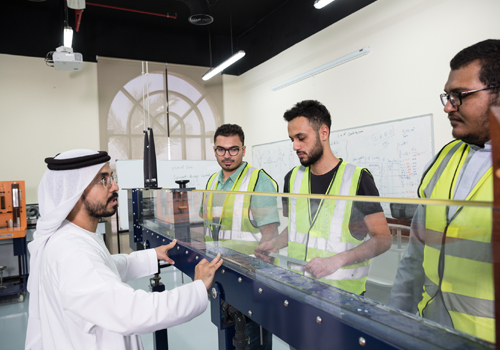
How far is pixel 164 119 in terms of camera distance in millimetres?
5953

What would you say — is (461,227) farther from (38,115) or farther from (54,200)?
(38,115)

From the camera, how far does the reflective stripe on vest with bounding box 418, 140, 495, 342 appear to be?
492mm

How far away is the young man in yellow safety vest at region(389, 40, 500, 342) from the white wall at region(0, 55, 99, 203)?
5.42 metres

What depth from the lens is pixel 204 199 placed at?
1.46 meters

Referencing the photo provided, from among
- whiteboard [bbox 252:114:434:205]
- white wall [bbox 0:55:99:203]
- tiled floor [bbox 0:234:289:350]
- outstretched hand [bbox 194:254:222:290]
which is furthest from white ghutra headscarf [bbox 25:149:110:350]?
white wall [bbox 0:55:99:203]

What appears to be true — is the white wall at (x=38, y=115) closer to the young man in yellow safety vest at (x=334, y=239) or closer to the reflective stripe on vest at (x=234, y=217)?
the reflective stripe on vest at (x=234, y=217)

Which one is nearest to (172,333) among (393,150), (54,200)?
(54,200)

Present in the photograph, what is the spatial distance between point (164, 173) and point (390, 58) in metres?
3.90

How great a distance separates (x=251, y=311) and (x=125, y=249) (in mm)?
5198

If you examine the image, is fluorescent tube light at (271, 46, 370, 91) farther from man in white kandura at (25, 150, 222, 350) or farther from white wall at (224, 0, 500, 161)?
man in white kandura at (25, 150, 222, 350)

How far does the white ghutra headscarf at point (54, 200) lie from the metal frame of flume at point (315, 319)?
697mm

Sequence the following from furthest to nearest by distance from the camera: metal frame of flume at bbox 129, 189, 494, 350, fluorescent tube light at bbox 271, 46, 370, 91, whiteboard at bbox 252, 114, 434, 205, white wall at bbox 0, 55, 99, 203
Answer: white wall at bbox 0, 55, 99, 203, fluorescent tube light at bbox 271, 46, 370, 91, whiteboard at bbox 252, 114, 434, 205, metal frame of flume at bbox 129, 189, 494, 350

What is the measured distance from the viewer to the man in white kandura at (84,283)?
1.10 meters

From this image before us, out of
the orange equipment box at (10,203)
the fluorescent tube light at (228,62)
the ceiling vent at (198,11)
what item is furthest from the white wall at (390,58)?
the orange equipment box at (10,203)
